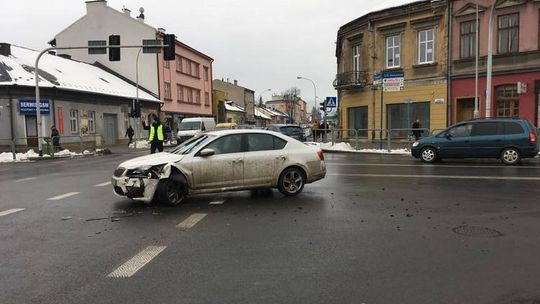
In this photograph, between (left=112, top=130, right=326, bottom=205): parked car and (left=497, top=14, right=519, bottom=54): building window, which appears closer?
(left=112, top=130, right=326, bottom=205): parked car

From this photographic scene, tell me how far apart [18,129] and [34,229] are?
25.1 metres

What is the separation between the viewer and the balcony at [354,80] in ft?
107

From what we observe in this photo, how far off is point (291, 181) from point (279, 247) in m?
4.06

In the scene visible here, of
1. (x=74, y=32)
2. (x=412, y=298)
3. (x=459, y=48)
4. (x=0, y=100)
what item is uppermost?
(x=74, y=32)

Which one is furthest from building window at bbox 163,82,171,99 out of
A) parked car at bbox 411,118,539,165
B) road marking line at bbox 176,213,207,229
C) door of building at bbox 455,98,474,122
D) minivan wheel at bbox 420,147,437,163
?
road marking line at bbox 176,213,207,229

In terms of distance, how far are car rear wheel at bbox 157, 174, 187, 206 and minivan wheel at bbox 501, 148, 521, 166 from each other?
11798mm

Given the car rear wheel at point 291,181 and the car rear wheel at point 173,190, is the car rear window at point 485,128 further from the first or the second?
the car rear wheel at point 173,190

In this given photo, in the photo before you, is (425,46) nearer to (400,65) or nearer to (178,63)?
(400,65)

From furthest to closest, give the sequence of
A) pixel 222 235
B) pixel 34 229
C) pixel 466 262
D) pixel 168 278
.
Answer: pixel 34 229
pixel 222 235
pixel 466 262
pixel 168 278

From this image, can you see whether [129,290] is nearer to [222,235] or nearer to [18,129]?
[222,235]

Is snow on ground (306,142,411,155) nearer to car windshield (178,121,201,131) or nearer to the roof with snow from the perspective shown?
car windshield (178,121,201,131)

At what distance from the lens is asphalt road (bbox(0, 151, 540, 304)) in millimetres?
4547

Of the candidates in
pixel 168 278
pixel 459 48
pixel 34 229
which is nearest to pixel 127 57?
pixel 459 48

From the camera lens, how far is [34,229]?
7.27m
